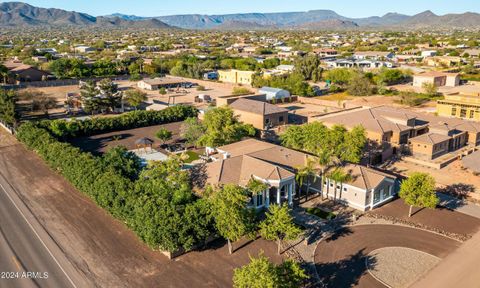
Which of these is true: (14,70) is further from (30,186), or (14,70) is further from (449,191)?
(449,191)

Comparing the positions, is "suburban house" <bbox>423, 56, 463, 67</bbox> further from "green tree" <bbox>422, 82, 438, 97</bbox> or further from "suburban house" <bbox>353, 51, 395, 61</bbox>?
"green tree" <bbox>422, 82, 438, 97</bbox>

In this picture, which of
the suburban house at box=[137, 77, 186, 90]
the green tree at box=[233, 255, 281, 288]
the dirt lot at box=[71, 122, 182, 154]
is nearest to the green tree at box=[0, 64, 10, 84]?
the suburban house at box=[137, 77, 186, 90]

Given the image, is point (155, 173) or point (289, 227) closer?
point (289, 227)

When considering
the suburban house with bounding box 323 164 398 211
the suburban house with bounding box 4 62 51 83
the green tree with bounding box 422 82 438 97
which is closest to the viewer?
the suburban house with bounding box 323 164 398 211

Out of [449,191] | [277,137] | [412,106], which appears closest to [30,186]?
[277,137]

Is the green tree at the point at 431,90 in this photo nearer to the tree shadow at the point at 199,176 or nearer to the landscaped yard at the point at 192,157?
the landscaped yard at the point at 192,157

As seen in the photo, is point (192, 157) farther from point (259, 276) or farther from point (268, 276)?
point (268, 276)
